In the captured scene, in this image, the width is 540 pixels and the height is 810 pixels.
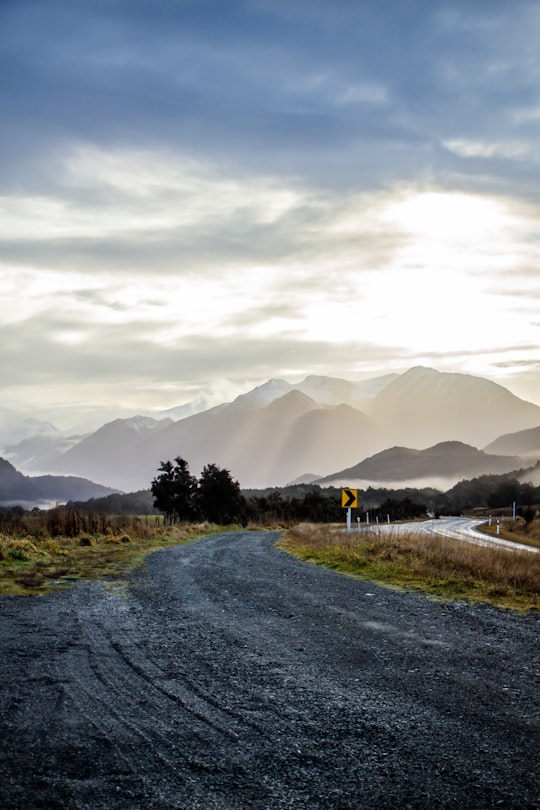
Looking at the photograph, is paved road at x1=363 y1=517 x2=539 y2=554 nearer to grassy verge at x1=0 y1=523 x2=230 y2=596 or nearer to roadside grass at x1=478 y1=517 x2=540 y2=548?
roadside grass at x1=478 y1=517 x2=540 y2=548

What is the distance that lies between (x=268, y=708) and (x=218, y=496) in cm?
5664

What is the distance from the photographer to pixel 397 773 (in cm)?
436

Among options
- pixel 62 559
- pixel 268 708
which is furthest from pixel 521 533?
pixel 268 708

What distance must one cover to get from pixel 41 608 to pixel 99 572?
5.17 m

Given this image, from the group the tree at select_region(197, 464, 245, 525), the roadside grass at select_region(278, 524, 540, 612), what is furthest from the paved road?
the tree at select_region(197, 464, 245, 525)

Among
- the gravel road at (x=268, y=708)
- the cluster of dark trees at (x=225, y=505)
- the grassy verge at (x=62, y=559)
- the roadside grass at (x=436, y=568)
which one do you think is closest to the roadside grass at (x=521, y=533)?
the cluster of dark trees at (x=225, y=505)

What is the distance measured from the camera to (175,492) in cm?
5916

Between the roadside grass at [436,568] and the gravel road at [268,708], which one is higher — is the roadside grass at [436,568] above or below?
below

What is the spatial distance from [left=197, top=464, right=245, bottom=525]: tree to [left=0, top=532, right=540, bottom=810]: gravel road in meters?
50.7

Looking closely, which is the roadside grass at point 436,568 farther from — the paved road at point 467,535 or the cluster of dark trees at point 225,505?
the cluster of dark trees at point 225,505

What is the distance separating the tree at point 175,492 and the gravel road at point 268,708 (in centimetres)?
4896

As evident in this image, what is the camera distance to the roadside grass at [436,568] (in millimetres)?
12170

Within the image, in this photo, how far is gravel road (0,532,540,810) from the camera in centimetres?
414

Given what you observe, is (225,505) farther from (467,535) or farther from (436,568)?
(436,568)
